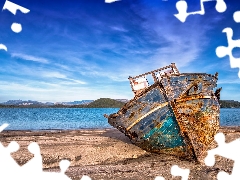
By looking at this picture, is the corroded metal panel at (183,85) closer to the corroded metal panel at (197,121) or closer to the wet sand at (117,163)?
the corroded metal panel at (197,121)

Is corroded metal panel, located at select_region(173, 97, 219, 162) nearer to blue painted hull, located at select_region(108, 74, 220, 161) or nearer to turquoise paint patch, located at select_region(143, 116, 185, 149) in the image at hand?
blue painted hull, located at select_region(108, 74, 220, 161)

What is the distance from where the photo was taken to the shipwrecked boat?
381 inches

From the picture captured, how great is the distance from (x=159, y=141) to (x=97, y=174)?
3.27 metres

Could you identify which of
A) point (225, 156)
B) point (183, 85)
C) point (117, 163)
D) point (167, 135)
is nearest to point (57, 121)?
point (117, 163)

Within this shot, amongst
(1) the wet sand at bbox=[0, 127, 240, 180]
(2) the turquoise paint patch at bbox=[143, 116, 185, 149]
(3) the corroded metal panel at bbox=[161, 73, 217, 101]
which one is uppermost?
(3) the corroded metal panel at bbox=[161, 73, 217, 101]

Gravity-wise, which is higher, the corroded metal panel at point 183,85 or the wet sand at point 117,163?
the corroded metal panel at point 183,85

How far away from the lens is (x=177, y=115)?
31.6 feet

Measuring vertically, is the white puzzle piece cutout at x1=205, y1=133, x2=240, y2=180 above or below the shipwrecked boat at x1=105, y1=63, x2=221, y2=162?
below

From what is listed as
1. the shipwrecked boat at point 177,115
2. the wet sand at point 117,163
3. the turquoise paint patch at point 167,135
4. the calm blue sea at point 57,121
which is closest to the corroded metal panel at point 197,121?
the shipwrecked boat at point 177,115

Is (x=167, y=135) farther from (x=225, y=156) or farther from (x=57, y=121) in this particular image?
(x=57, y=121)

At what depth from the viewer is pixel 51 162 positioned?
10219 millimetres

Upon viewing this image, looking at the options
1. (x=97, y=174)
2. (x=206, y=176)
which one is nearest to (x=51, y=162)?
(x=97, y=174)

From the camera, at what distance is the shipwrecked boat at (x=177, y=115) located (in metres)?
9.68

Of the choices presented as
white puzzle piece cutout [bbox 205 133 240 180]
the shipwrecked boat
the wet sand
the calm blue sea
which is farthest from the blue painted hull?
the calm blue sea
